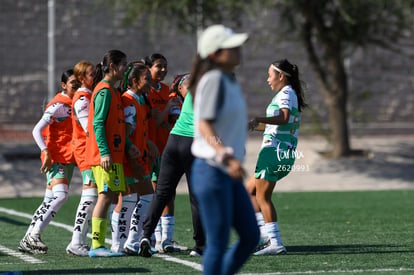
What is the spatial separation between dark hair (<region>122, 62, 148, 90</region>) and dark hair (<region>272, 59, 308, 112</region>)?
135 cm

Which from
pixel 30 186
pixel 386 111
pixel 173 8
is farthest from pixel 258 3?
pixel 386 111

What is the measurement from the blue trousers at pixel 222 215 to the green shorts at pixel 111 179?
2.94 metres

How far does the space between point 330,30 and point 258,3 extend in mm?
2484

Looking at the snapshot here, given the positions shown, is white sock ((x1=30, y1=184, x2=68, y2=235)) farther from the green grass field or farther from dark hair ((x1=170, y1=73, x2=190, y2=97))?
dark hair ((x1=170, y1=73, x2=190, y2=97))

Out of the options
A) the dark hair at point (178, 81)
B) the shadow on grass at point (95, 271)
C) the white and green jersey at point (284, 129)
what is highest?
the dark hair at point (178, 81)

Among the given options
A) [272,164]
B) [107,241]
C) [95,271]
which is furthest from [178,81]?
[95,271]


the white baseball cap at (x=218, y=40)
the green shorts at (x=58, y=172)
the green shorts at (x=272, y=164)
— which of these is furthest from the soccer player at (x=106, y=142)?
the white baseball cap at (x=218, y=40)

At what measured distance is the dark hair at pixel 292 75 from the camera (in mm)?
10023

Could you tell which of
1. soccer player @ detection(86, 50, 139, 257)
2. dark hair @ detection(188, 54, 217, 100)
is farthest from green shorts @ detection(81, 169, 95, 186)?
dark hair @ detection(188, 54, 217, 100)

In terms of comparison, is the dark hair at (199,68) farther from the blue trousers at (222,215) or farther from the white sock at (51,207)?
the white sock at (51,207)

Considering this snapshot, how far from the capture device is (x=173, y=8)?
24.4 metres

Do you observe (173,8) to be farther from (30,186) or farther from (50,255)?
(50,255)

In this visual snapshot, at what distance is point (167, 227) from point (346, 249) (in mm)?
1924

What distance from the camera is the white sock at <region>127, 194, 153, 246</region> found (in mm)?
9852
